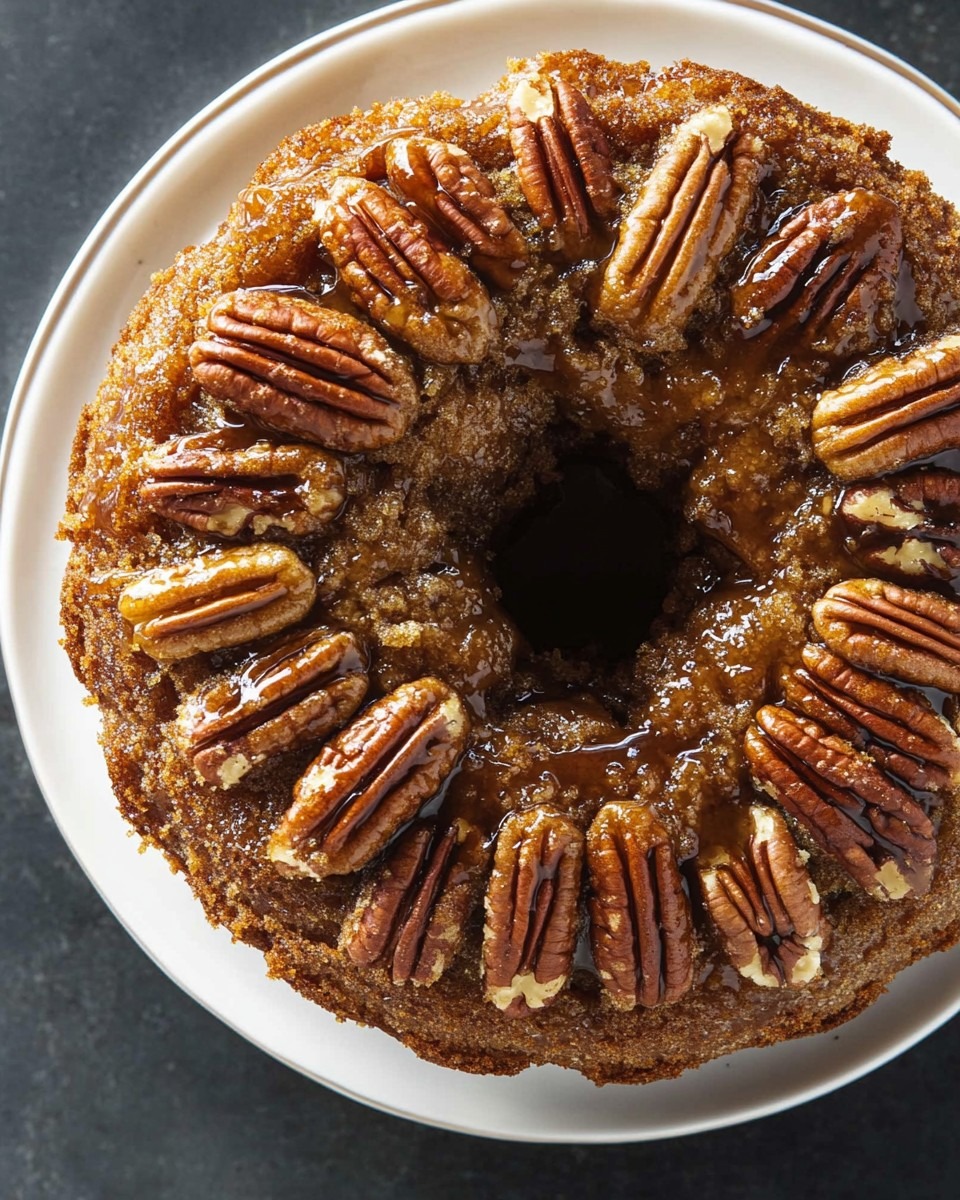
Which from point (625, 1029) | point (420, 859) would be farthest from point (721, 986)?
point (420, 859)

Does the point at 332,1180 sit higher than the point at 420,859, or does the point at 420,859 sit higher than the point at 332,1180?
the point at 420,859

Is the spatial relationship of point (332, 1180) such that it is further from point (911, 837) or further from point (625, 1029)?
point (911, 837)

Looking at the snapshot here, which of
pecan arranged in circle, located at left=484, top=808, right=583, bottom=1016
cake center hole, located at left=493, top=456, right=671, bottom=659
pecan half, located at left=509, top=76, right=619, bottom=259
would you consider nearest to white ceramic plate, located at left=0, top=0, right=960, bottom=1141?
pecan half, located at left=509, top=76, right=619, bottom=259

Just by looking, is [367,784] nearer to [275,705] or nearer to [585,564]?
[275,705]

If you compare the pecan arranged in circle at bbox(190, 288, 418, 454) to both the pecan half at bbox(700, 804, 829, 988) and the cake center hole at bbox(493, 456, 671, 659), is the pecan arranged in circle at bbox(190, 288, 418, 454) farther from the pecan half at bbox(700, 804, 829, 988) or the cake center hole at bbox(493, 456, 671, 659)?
the pecan half at bbox(700, 804, 829, 988)

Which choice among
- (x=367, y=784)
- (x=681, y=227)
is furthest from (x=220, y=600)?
(x=681, y=227)

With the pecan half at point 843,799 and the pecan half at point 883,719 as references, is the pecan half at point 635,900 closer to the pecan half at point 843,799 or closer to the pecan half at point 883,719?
the pecan half at point 843,799
